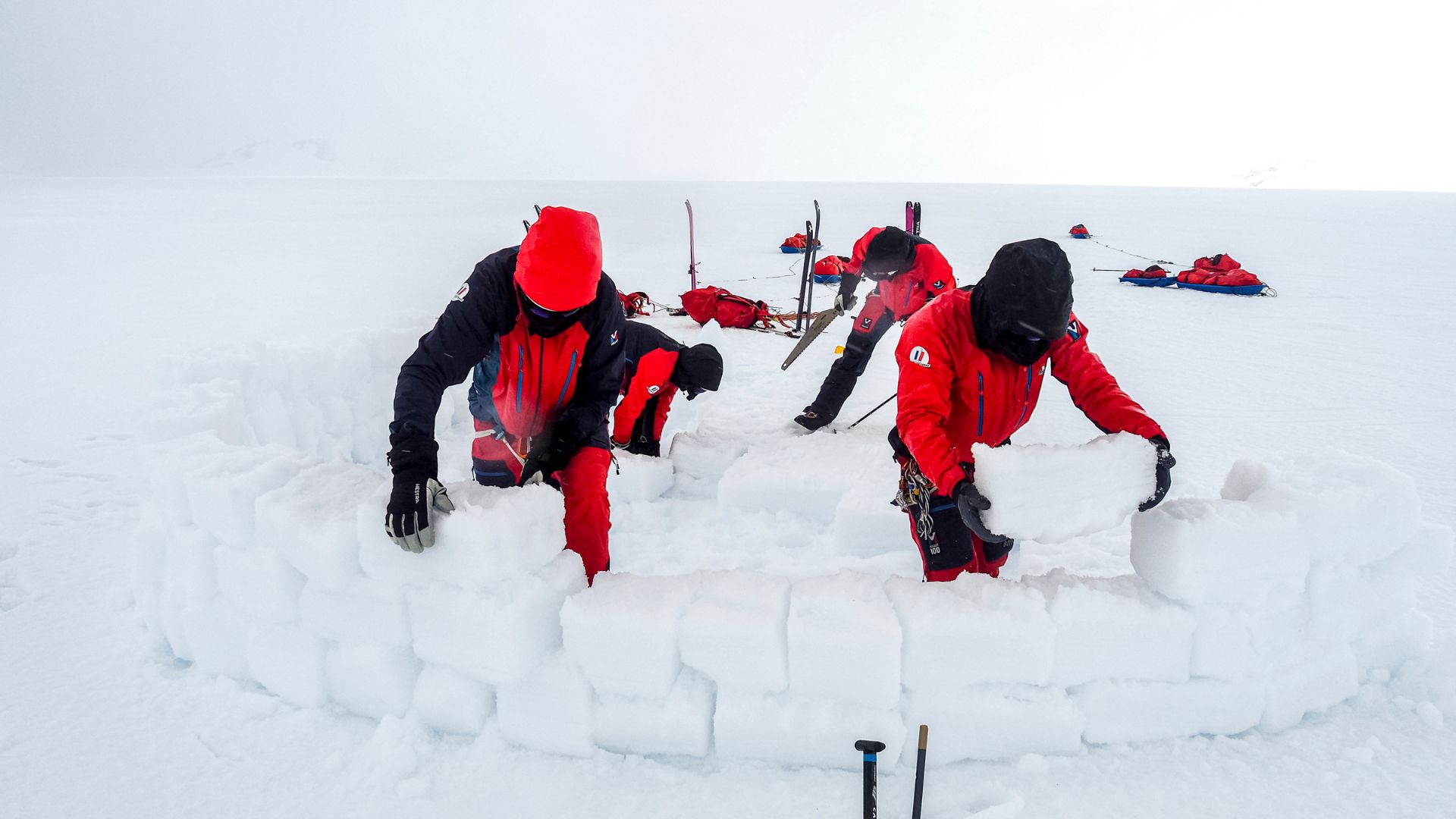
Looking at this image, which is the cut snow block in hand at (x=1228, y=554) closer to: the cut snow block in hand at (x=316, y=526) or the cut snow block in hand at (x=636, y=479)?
the cut snow block in hand at (x=316, y=526)

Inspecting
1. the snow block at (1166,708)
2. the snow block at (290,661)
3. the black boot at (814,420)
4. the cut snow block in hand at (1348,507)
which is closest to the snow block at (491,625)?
the snow block at (290,661)

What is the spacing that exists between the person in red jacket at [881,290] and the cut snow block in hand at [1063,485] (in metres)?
2.35

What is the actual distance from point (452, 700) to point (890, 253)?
3.27 m

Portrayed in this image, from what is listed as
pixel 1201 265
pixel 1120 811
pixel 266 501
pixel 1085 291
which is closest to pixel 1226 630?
pixel 1120 811

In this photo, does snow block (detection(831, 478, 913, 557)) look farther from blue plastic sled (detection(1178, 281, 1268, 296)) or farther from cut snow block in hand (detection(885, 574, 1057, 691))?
blue plastic sled (detection(1178, 281, 1268, 296))

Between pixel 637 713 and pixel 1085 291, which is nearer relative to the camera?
pixel 637 713

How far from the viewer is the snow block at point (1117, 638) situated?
70.3 inches

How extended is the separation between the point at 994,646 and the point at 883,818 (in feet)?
1.50

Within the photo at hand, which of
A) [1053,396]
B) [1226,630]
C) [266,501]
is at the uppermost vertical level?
[266,501]

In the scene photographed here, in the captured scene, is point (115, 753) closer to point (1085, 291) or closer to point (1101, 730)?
point (1101, 730)

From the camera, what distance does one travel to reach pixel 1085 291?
985 centimetres

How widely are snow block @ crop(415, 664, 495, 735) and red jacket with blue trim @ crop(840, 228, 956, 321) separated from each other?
3228 mm

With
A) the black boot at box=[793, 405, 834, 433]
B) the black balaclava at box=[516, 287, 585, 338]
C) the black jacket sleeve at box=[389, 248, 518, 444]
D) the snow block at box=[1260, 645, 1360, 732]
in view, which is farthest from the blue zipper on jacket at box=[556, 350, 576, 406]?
the black boot at box=[793, 405, 834, 433]

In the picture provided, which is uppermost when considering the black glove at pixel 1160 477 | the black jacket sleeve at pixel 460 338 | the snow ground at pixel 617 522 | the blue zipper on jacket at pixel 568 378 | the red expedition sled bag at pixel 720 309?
the black jacket sleeve at pixel 460 338
